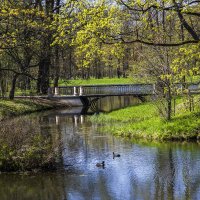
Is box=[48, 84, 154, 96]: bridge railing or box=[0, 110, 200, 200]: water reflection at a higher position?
box=[48, 84, 154, 96]: bridge railing

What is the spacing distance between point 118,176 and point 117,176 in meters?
0.04

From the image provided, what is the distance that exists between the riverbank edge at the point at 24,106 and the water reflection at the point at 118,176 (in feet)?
58.2

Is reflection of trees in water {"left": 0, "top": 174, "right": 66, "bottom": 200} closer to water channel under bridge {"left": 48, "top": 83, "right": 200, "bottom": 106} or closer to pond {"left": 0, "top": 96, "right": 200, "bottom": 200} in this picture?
pond {"left": 0, "top": 96, "right": 200, "bottom": 200}

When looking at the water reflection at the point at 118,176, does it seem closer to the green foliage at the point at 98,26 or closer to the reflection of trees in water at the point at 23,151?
the reflection of trees in water at the point at 23,151

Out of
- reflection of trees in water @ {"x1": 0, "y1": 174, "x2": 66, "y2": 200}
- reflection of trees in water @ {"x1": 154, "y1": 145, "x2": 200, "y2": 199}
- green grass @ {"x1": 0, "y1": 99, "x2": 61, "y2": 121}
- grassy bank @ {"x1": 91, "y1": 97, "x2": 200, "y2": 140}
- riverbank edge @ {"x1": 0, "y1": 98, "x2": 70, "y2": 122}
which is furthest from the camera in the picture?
riverbank edge @ {"x1": 0, "y1": 98, "x2": 70, "y2": 122}

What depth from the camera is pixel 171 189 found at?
13562 millimetres

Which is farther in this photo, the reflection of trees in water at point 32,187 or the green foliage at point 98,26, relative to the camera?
the green foliage at point 98,26

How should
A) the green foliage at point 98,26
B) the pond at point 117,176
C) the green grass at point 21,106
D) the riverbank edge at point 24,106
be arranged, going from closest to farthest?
the pond at point 117,176
the green foliage at point 98,26
the green grass at point 21,106
the riverbank edge at point 24,106

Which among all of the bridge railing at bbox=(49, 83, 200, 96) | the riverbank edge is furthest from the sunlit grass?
the bridge railing at bbox=(49, 83, 200, 96)

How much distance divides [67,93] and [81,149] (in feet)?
97.6

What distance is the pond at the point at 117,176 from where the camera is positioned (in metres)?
13.3

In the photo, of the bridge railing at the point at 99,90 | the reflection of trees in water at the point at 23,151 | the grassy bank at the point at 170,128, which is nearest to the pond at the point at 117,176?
the reflection of trees in water at the point at 23,151

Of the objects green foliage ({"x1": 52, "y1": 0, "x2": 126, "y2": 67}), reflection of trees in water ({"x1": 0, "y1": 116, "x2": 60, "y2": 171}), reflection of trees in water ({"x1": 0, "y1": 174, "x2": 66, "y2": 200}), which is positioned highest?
green foliage ({"x1": 52, "y1": 0, "x2": 126, "y2": 67})

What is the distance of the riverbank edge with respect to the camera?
38.4 m
